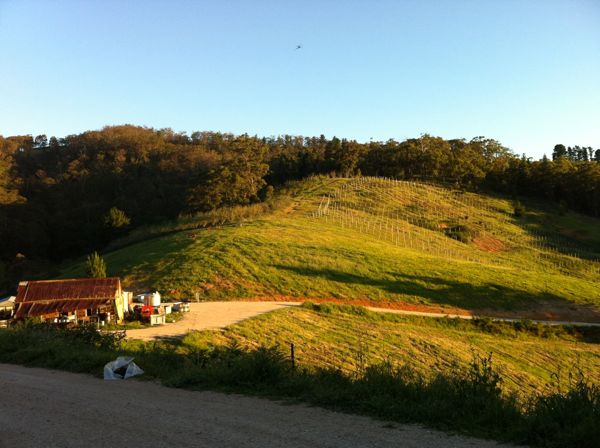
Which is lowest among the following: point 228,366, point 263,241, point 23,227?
point 23,227

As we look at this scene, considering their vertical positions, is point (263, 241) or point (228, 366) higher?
point (228, 366)

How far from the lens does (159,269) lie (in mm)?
36656

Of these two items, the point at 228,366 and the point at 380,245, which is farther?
the point at 380,245

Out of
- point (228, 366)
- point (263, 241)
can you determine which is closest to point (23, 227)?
point (263, 241)

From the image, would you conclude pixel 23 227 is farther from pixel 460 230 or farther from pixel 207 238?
pixel 460 230

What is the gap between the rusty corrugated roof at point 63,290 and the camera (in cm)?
2428

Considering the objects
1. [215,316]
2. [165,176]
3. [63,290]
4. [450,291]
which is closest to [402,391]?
[215,316]

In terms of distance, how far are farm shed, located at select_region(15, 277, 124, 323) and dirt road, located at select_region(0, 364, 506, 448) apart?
54.6 ft

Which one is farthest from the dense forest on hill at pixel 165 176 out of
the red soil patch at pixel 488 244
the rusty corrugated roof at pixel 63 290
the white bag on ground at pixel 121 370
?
the white bag on ground at pixel 121 370

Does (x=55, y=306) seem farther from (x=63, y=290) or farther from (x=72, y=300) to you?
(x=63, y=290)

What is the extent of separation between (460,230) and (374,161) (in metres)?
42.9

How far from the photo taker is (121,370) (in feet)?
30.6

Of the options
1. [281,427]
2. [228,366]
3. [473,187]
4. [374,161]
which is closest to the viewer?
[281,427]

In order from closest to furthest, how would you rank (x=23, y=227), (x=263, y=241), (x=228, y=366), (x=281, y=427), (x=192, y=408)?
(x=281, y=427) < (x=192, y=408) < (x=228, y=366) < (x=263, y=241) < (x=23, y=227)
